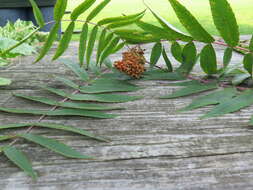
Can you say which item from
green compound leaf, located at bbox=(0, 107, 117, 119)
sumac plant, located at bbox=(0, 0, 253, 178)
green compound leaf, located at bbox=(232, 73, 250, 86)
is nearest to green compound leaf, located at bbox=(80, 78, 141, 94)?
sumac plant, located at bbox=(0, 0, 253, 178)

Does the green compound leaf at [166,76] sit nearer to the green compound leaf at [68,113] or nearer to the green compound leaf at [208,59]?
the green compound leaf at [208,59]

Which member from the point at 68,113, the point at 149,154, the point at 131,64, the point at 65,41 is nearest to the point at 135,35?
the point at 131,64

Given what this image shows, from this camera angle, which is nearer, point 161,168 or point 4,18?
point 161,168

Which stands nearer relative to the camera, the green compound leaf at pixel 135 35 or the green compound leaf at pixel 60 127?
the green compound leaf at pixel 60 127

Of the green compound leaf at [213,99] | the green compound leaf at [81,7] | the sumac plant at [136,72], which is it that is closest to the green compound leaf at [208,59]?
the sumac plant at [136,72]

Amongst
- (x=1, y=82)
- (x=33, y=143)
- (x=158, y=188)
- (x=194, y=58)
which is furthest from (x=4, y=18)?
(x=158, y=188)

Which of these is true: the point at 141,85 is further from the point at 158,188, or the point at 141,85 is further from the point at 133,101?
the point at 158,188

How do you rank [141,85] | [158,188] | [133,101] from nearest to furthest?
1. [158,188]
2. [133,101]
3. [141,85]
